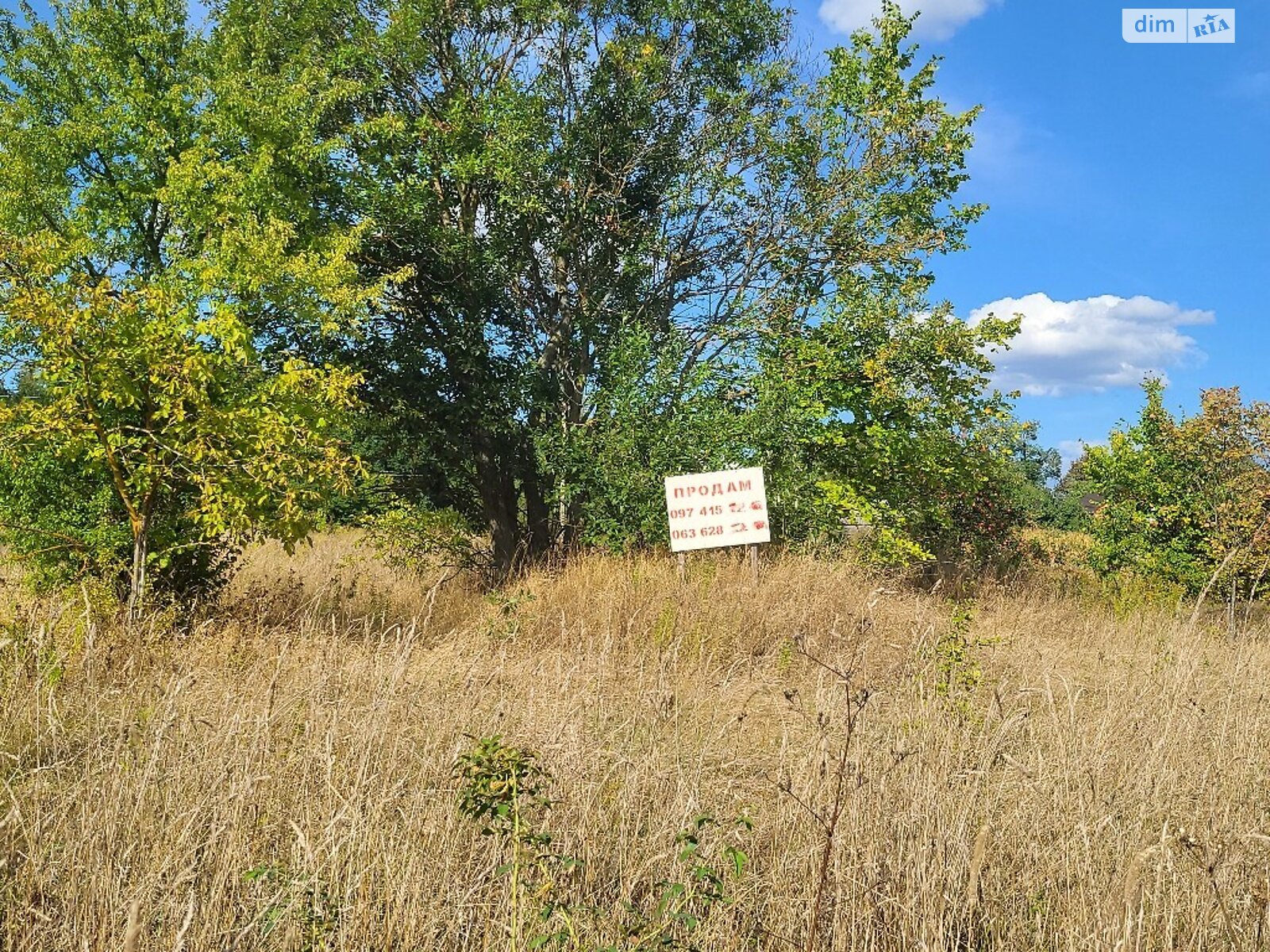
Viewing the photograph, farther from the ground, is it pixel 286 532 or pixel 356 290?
pixel 356 290

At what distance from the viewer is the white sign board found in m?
8.20

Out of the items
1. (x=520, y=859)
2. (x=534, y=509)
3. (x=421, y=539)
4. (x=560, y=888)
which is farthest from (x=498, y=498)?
(x=520, y=859)

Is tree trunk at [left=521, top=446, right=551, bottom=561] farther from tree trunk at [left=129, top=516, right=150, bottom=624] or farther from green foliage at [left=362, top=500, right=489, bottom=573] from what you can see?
tree trunk at [left=129, top=516, right=150, bottom=624]

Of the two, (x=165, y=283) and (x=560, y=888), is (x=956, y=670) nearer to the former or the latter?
(x=560, y=888)

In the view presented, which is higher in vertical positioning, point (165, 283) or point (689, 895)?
point (165, 283)

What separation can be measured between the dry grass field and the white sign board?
3008 mm

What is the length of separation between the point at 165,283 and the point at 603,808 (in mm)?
7476

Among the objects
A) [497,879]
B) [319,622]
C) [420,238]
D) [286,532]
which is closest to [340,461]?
[286,532]

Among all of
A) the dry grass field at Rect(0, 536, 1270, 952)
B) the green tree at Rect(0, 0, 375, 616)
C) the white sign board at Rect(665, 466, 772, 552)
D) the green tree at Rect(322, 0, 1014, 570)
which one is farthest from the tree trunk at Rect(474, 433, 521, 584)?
the dry grass field at Rect(0, 536, 1270, 952)

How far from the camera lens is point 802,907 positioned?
275 cm

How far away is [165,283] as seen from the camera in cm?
847

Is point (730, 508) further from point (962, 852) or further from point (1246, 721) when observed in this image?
point (962, 852)

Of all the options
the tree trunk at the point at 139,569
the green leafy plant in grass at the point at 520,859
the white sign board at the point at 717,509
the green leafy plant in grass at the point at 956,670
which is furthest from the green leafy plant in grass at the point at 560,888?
the white sign board at the point at 717,509

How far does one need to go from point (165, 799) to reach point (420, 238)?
10.6m
